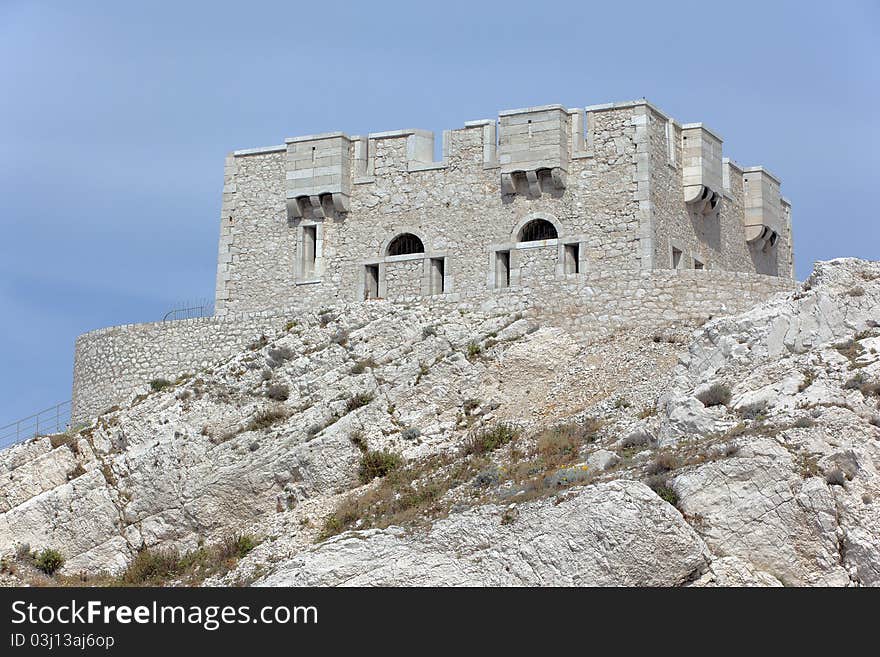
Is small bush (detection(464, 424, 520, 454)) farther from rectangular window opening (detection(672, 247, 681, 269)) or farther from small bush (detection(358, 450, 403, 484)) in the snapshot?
rectangular window opening (detection(672, 247, 681, 269))

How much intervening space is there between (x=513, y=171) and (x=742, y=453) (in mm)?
14807

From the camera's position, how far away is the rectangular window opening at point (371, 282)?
133 feet

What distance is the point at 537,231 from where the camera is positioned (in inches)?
1554

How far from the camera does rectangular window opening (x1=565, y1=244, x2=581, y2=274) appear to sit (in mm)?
38531

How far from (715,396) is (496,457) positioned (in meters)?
4.79

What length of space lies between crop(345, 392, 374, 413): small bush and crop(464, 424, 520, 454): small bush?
2.94 metres

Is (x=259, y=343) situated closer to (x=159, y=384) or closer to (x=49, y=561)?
(x=159, y=384)

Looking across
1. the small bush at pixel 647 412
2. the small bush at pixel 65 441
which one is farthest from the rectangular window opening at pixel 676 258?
the small bush at pixel 65 441

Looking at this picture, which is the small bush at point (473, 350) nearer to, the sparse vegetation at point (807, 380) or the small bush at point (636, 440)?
the small bush at point (636, 440)

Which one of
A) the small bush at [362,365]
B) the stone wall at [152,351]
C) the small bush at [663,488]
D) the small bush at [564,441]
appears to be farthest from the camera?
the stone wall at [152,351]

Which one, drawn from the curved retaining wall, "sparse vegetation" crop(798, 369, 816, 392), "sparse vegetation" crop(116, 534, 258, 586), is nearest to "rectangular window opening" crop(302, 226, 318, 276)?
the curved retaining wall

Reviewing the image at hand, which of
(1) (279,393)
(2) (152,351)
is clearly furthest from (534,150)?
(2) (152,351)

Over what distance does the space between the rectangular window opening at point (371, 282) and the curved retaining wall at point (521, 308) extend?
2.23m

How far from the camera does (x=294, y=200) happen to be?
4141 cm
